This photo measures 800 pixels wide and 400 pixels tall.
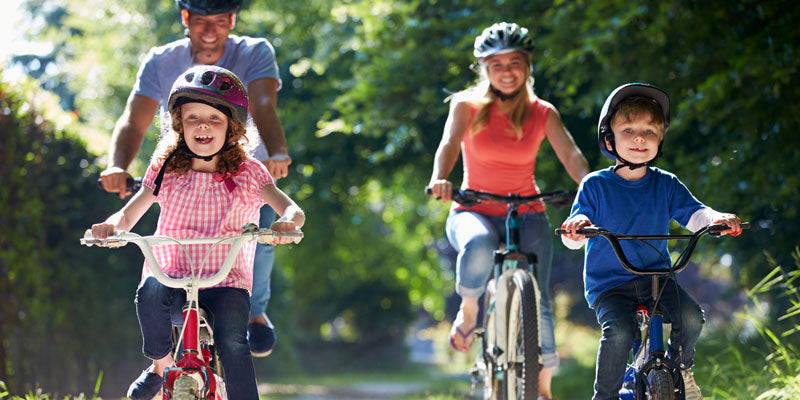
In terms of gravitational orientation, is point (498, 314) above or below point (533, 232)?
below

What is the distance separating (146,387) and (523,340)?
5.78 ft

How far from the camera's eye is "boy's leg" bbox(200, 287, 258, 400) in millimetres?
3916

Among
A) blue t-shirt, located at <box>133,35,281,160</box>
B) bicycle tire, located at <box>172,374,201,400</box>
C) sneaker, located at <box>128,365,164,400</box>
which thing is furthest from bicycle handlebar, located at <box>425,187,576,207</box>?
bicycle tire, located at <box>172,374,201,400</box>

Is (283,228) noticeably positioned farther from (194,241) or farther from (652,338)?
(652,338)

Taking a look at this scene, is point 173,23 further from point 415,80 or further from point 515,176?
point 515,176

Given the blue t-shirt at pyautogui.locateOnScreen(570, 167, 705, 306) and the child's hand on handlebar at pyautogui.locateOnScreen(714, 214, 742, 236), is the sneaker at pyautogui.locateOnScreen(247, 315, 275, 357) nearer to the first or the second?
the blue t-shirt at pyautogui.locateOnScreen(570, 167, 705, 306)

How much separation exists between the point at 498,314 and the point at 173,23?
46.9 ft

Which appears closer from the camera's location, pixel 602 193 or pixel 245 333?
pixel 245 333

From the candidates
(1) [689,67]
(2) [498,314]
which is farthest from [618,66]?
(2) [498,314]

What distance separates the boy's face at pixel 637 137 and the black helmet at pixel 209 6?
217 cm

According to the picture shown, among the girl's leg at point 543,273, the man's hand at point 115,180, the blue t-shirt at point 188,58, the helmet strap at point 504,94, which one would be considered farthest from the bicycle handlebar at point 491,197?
the man's hand at point 115,180

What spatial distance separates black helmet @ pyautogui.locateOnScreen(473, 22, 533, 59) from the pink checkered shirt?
1.79 m

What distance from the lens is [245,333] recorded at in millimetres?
3988

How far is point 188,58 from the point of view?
5348 millimetres
